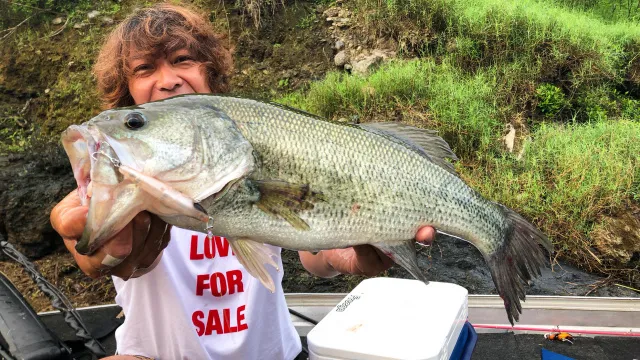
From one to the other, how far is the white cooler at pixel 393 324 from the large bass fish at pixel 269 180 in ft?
1.34

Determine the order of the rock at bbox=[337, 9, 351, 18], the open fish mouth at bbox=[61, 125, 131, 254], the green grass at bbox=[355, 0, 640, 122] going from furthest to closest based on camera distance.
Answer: the rock at bbox=[337, 9, 351, 18], the green grass at bbox=[355, 0, 640, 122], the open fish mouth at bbox=[61, 125, 131, 254]

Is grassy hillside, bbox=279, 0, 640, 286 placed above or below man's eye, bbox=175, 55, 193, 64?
below

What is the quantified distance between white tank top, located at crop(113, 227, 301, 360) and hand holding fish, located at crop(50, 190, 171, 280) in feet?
1.76

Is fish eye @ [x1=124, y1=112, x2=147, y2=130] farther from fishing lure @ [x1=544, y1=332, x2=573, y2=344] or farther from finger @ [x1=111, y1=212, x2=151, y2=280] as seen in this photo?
fishing lure @ [x1=544, y1=332, x2=573, y2=344]

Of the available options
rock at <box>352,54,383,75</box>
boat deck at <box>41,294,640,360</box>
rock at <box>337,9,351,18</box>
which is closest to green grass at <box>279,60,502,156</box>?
rock at <box>352,54,383,75</box>

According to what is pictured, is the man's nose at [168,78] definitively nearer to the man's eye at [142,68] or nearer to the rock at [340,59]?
the man's eye at [142,68]

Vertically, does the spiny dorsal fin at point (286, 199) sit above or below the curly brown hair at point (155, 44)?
below

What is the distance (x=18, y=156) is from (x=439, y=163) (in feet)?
16.3

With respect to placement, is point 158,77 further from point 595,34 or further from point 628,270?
point 595,34

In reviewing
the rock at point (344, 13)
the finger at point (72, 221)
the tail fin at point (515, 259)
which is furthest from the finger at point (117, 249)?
the rock at point (344, 13)

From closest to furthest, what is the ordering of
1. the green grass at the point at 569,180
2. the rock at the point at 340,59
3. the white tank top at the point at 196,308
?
1. the white tank top at the point at 196,308
2. the green grass at the point at 569,180
3. the rock at the point at 340,59

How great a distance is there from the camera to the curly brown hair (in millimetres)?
2264

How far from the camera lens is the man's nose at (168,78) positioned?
7.23ft

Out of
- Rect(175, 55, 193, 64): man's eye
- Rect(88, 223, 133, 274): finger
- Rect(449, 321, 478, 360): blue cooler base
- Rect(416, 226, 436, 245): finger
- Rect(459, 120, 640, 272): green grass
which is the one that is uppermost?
Rect(175, 55, 193, 64): man's eye
